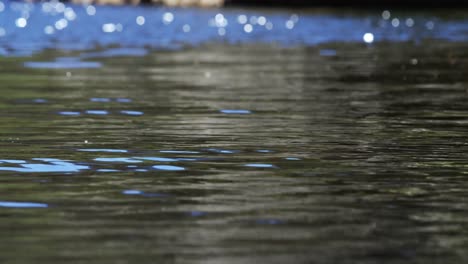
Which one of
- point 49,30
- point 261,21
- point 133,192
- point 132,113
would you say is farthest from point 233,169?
point 261,21

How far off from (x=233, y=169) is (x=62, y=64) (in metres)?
16.7

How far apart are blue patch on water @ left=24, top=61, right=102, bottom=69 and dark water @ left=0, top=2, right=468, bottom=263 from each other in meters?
2.90

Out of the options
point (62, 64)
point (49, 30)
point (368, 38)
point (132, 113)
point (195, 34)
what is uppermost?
point (132, 113)

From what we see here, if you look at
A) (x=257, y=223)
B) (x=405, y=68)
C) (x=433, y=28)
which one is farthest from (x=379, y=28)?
(x=257, y=223)

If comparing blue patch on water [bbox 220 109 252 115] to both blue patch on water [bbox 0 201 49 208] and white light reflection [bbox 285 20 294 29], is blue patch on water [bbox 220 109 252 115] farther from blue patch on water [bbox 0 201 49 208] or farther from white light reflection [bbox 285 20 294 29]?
white light reflection [bbox 285 20 294 29]

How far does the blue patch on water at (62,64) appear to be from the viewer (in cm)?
2647

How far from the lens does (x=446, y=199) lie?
31.7 feet

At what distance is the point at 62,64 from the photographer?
90.1ft

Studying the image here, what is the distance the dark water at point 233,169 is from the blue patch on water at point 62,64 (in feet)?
9.52

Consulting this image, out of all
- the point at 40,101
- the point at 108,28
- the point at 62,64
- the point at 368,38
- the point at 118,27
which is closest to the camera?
the point at 40,101

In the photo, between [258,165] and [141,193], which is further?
[258,165]

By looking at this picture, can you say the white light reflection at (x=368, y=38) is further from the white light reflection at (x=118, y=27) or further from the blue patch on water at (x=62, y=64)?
the blue patch on water at (x=62, y=64)

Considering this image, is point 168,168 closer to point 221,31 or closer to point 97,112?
point 97,112

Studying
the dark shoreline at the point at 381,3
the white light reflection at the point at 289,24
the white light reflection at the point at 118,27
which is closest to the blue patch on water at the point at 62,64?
the white light reflection at the point at 118,27
